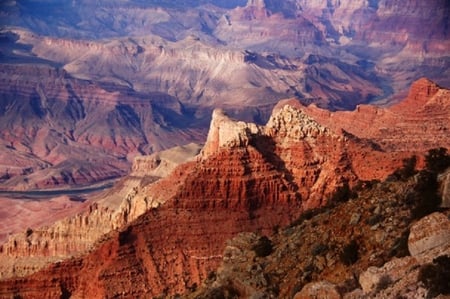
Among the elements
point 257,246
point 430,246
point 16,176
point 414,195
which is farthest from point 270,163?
point 16,176

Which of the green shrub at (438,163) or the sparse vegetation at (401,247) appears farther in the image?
the green shrub at (438,163)

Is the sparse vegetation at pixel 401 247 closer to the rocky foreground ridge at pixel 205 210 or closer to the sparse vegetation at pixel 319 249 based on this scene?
the sparse vegetation at pixel 319 249

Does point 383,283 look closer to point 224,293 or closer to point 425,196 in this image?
point 425,196

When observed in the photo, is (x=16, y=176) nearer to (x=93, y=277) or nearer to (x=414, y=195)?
(x=93, y=277)

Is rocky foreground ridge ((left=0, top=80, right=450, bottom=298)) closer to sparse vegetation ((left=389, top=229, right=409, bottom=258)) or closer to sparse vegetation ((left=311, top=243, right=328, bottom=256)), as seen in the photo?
sparse vegetation ((left=311, top=243, right=328, bottom=256))

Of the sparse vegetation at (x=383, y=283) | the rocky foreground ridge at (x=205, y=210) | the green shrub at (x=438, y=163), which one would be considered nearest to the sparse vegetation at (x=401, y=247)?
the sparse vegetation at (x=383, y=283)

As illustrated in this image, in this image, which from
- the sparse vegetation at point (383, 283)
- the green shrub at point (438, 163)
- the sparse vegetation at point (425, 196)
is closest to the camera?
the sparse vegetation at point (383, 283)

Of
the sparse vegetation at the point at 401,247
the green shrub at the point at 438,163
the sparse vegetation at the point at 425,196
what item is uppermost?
the green shrub at the point at 438,163

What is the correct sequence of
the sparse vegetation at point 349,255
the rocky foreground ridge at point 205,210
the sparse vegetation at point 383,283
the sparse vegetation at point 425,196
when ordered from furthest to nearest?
the rocky foreground ridge at point 205,210 → the sparse vegetation at point 349,255 → the sparse vegetation at point 425,196 → the sparse vegetation at point 383,283
